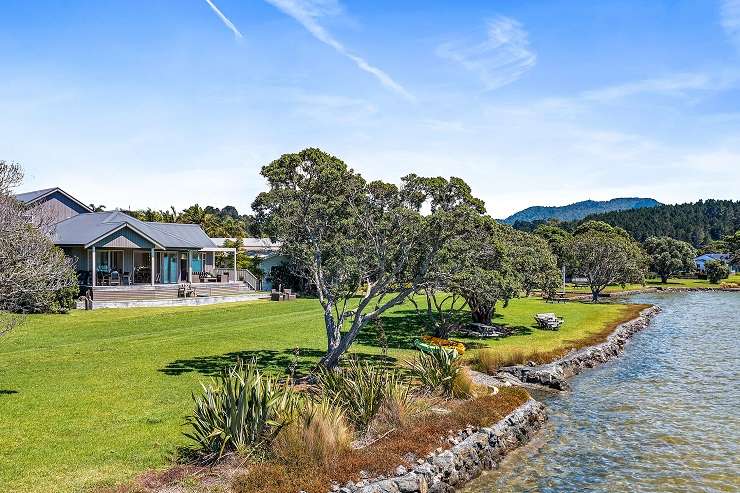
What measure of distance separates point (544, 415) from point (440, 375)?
3.72 m

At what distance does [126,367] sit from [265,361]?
5180 millimetres

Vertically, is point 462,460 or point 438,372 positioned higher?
point 438,372

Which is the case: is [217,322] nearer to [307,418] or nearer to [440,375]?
[440,375]

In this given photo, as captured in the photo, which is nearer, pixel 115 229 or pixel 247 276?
pixel 115 229

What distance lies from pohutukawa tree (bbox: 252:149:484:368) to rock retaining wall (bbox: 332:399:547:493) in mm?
6025

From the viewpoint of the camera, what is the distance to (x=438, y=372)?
18.8 meters

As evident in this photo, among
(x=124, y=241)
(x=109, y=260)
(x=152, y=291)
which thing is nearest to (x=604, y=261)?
(x=152, y=291)

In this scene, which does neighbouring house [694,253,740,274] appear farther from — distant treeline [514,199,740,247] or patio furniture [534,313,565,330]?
patio furniture [534,313,565,330]

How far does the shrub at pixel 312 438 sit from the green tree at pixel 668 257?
96260 millimetres

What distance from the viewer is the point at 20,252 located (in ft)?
59.4

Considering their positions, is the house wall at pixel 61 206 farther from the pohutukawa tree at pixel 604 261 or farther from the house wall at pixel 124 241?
the pohutukawa tree at pixel 604 261

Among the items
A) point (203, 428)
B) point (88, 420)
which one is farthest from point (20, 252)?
point (203, 428)

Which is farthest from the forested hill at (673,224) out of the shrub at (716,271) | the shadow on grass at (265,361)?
the shadow on grass at (265,361)

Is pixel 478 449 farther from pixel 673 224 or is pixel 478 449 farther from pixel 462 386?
pixel 673 224
